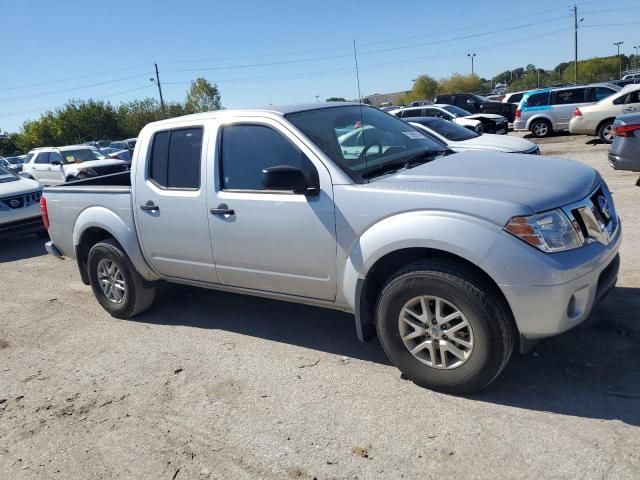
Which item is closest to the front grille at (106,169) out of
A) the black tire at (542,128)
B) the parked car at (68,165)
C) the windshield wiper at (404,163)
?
the parked car at (68,165)

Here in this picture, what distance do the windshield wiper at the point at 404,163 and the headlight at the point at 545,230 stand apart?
44.2 inches

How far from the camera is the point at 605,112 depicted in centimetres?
1598

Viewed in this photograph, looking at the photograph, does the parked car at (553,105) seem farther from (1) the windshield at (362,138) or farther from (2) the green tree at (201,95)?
(2) the green tree at (201,95)

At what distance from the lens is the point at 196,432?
3.38 meters

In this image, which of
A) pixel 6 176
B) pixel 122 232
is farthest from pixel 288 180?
pixel 6 176

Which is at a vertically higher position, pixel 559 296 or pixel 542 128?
pixel 559 296

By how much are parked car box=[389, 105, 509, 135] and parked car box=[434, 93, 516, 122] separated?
4.22m

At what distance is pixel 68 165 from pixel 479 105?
19.7m

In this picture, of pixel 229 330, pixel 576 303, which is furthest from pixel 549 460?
pixel 229 330

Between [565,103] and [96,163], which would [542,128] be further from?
[96,163]

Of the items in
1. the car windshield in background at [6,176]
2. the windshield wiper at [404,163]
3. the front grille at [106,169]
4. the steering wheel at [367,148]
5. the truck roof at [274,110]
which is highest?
the truck roof at [274,110]

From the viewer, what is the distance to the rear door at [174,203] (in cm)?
446

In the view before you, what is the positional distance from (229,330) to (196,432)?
1604 millimetres

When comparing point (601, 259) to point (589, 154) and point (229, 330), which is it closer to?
point (229, 330)
